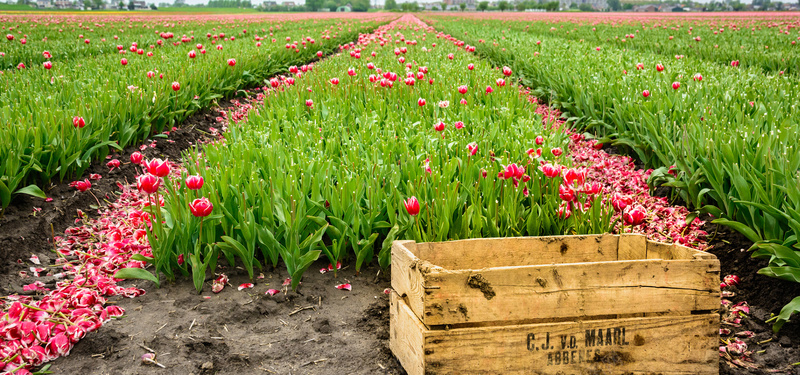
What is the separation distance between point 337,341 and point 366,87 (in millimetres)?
4432

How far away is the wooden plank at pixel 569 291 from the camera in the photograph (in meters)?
1.99

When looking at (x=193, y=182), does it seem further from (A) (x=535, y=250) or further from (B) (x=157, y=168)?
(A) (x=535, y=250)

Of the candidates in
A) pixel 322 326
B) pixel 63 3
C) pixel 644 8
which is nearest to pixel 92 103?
pixel 322 326

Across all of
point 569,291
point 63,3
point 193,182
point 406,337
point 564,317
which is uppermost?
point 63,3

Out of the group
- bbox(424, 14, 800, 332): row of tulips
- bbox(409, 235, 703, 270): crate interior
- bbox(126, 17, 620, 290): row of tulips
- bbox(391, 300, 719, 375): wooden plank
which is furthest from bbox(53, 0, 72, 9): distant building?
bbox(391, 300, 719, 375): wooden plank

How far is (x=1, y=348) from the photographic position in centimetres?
234

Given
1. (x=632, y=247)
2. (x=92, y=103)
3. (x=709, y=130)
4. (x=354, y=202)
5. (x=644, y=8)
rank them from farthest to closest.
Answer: (x=644, y=8)
(x=92, y=103)
(x=709, y=130)
(x=354, y=202)
(x=632, y=247)

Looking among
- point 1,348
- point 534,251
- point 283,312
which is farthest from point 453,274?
point 1,348

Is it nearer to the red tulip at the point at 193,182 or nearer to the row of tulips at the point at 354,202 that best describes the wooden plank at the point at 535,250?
the row of tulips at the point at 354,202

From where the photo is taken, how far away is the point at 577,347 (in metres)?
2.09

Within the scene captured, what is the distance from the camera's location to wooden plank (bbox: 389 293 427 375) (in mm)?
2047

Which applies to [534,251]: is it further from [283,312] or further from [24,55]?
[24,55]

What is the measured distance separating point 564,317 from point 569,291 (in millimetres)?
105

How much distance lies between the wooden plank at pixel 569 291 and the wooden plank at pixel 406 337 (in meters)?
0.06
